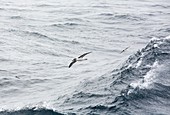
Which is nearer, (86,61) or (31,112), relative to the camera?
(31,112)

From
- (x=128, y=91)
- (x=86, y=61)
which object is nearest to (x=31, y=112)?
(x=128, y=91)

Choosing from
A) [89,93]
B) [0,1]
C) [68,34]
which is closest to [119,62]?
[89,93]

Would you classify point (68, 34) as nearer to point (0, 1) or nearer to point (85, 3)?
point (85, 3)

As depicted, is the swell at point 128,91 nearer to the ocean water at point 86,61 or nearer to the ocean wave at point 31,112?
the ocean water at point 86,61

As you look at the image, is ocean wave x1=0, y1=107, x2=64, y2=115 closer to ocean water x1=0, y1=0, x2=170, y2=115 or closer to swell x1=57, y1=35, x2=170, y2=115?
ocean water x1=0, y1=0, x2=170, y2=115

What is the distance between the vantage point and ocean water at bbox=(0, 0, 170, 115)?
23656mm

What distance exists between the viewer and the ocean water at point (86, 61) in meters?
23.7

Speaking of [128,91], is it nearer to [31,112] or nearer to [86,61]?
[31,112]

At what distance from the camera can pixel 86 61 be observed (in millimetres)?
34969

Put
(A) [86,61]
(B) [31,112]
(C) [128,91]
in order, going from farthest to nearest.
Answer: (A) [86,61] < (B) [31,112] < (C) [128,91]

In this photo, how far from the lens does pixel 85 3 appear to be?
63.7 meters

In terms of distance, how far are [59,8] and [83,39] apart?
1844 cm

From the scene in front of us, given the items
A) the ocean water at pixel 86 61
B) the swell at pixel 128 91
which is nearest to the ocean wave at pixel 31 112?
the ocean water at pixel 86 61

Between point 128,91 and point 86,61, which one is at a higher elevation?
point 128,91
